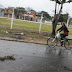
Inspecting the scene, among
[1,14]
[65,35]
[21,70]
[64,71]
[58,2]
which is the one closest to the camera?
[21,70]

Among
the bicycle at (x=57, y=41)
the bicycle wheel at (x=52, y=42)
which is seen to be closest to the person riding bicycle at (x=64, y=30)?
the bicycle at (x=57, y=41)

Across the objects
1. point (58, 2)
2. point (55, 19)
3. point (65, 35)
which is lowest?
point (65, 35)

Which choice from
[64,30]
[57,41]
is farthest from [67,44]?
[64,30]

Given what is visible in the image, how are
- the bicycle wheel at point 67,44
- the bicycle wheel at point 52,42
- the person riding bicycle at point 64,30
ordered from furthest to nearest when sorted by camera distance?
the bicycle wheel at point 67,44 → the bicycle wheel at point 52,42 → the person riding bicycle at point 64,30

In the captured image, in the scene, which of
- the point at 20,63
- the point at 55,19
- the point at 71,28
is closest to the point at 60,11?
the point at 55,19

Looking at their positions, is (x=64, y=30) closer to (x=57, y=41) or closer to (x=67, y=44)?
(x=57, y=41)

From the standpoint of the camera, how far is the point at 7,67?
480 cm

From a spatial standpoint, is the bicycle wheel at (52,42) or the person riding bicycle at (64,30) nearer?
the person riding bicycle at (64,30)


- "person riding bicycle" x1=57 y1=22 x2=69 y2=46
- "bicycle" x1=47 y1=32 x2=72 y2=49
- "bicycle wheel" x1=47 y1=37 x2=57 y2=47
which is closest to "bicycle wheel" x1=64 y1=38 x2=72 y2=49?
"bicycle" x1=47 y1=32 x2=72 y2=49

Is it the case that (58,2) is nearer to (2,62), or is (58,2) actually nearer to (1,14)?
(2,62)

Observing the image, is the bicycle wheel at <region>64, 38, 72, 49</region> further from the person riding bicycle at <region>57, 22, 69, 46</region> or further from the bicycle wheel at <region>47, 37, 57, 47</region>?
the bicycle wheel at <region>47, 37, 57, 47</region>

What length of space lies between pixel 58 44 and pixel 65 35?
87 centimetres

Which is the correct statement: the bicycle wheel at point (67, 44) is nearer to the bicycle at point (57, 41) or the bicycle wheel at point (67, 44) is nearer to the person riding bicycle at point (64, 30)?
the bicycle at point (57, 41)

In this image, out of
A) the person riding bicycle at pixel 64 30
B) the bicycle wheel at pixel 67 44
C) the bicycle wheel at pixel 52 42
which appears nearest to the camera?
the person riding bicycle at pixel 64 30
